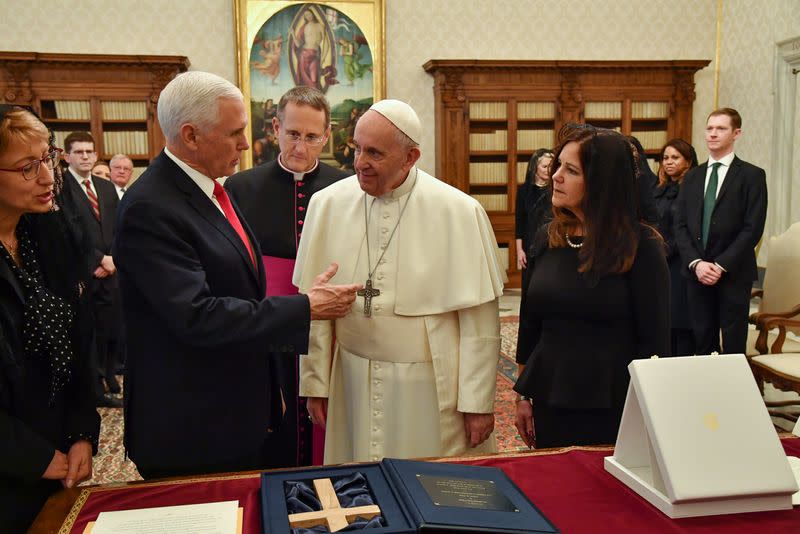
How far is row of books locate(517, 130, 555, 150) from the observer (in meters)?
9.91

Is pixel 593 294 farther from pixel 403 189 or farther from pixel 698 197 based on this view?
pixel 698 197

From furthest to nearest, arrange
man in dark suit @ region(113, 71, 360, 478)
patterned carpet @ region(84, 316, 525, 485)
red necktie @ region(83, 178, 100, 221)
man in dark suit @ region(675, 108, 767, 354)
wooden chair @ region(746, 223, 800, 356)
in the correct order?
red necktie @ region(83, 178, 100, 221) < man in dark suit @ region(675, 108, 767, 354) < wooden chair @ region(746, 223, 800, 356) < patterned carpet @ region(84, 316, 525, 485) < man in dark suit @ region(113, 71, 360, 478)

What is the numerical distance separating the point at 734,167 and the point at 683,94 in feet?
18.1

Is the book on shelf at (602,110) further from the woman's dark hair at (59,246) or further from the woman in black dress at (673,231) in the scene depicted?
the woman's dark hair at (59,246)

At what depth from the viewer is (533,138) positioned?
9.94 metres

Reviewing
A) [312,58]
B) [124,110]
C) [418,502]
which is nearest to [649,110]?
[312,58]

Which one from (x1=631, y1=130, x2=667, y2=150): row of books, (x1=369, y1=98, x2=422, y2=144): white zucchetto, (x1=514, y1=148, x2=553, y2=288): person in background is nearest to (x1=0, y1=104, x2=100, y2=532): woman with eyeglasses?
(x1=369, y1=98, x2=422, y2=144): white zucchetto

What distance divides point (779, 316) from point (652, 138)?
6359mm

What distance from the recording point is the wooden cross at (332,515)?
140cm

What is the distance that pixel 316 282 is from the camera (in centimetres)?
209

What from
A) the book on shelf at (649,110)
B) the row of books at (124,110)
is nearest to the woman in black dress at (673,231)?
the book on shelf at (649,110)

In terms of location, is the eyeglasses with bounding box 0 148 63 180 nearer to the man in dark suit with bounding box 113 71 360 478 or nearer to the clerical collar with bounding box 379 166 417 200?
the man in dark suit with bounding box 113 71 360 478

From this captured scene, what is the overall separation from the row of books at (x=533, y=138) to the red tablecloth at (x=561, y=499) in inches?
332

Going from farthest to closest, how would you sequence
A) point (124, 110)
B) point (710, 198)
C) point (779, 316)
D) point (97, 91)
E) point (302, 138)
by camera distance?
point (124, 110) < point (97, 91) < point (710, 198) < point (779, 316) < point (302, 138)
